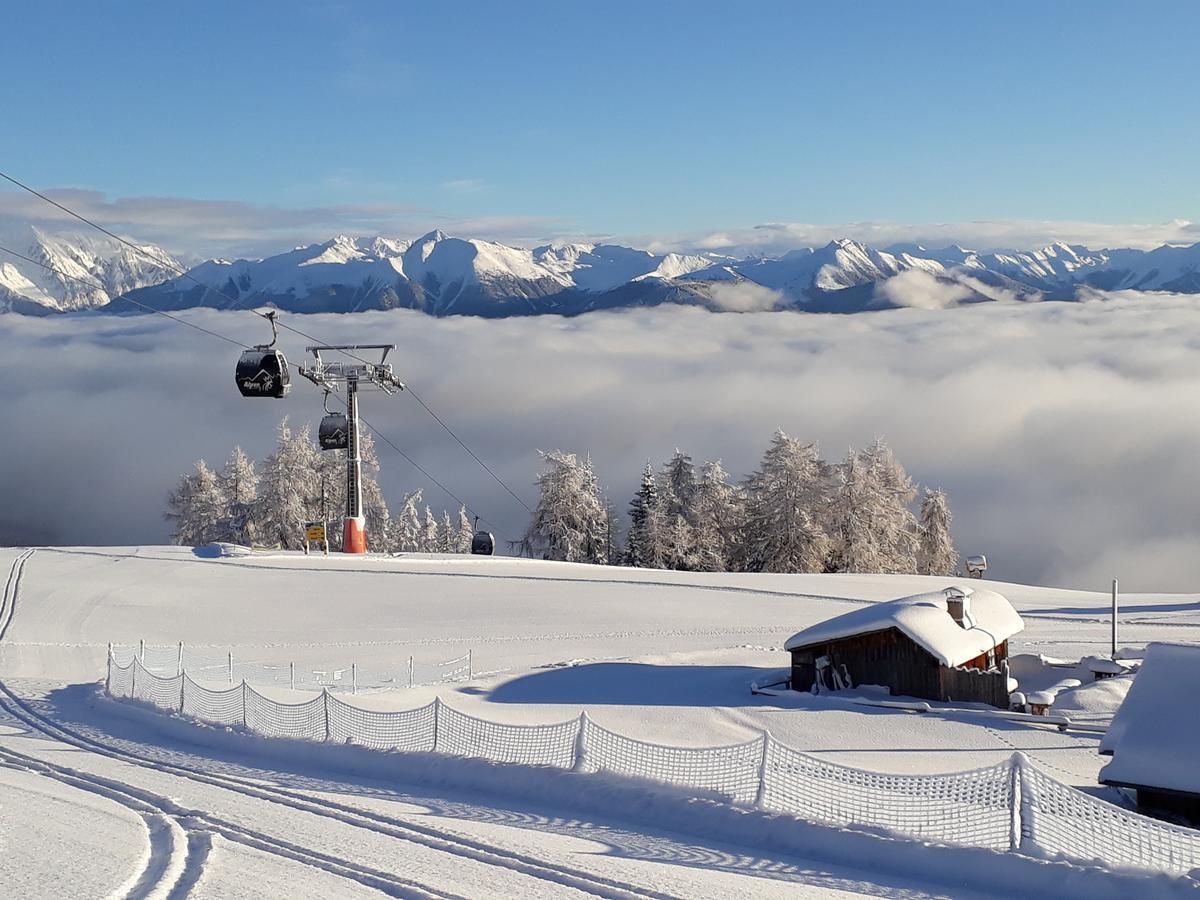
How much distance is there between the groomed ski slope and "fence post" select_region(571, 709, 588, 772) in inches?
29.7

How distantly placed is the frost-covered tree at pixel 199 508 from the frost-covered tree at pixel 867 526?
48.2 meters

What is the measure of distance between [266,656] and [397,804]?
20523 millimetres

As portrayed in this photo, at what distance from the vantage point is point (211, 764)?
1753cm

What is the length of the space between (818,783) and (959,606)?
17921mm

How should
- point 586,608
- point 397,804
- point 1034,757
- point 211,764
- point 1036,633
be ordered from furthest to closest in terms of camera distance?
point 586,608 < point 1036,633 < point 1034,757 < point 211,764 < point 397,804

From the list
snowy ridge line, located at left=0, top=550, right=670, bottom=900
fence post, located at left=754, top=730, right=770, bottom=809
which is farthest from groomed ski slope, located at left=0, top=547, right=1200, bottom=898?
fence post, located at left=754, top=730, right=770, bottom=809

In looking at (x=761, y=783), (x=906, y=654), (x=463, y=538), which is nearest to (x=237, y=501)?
(x=463, y=538)

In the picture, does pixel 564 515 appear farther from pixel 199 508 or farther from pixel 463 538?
pixel 199 508

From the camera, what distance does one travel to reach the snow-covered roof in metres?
28.0

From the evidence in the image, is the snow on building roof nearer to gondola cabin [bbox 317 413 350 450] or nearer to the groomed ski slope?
the groomed ski slope

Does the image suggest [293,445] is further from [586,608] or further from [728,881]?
[728,881]

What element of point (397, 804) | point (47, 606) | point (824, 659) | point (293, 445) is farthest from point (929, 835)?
point (293, 445)

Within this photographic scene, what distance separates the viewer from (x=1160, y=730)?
16984 mm

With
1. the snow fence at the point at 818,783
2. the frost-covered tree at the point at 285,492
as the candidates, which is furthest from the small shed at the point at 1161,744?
the frost-covered tree at the point at 285,492
